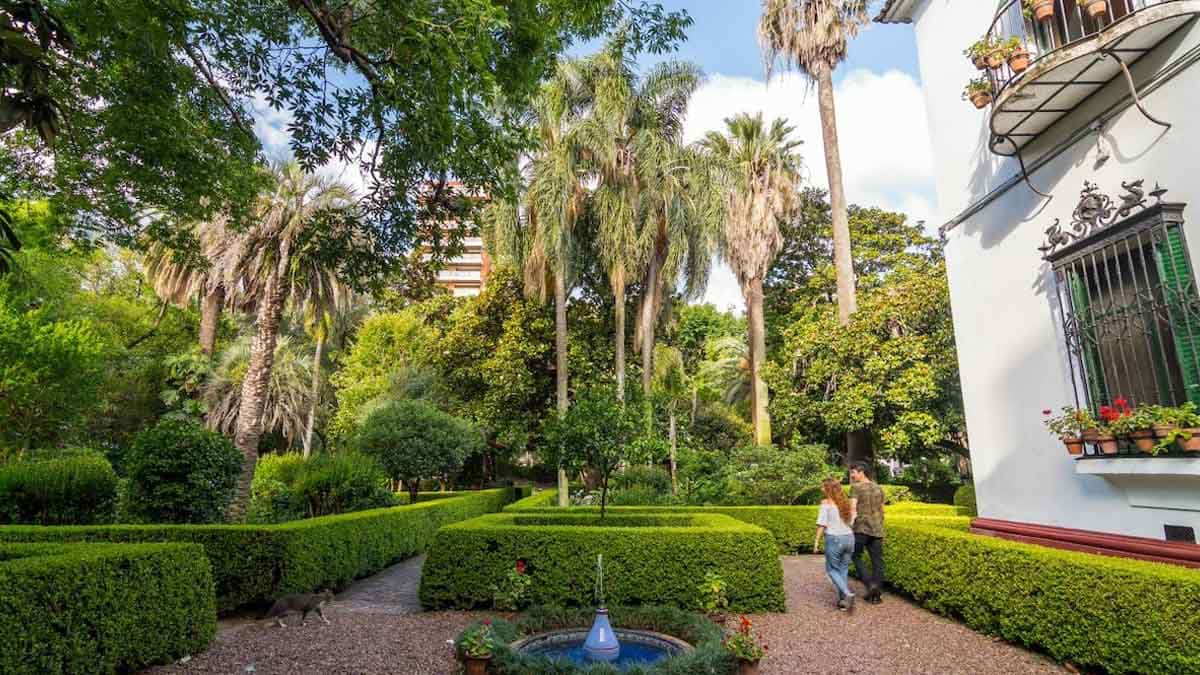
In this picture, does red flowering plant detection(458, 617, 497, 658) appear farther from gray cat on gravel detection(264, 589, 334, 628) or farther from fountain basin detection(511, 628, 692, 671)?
gray cat on gravel detection(264, 589, 334, 628)

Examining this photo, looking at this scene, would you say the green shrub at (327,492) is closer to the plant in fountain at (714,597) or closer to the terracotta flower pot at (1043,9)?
the plant in fountain at (714,597)

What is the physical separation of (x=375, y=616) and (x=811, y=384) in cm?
1301

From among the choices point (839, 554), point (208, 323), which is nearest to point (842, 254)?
point (839, 554)

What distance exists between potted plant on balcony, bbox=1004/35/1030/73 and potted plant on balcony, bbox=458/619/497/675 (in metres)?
6.65

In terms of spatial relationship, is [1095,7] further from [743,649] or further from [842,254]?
[842,254]

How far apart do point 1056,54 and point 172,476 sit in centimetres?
1218

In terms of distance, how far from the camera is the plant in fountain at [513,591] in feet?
23.9

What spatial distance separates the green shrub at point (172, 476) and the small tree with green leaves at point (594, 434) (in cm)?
543

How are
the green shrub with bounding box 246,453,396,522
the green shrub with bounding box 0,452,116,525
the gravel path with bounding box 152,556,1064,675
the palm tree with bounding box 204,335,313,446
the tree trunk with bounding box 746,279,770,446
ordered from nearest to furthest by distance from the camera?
the gravel path with bounding box 152,556,1064,675, the green shrub with bounding box 0,452,116,525, the green shrub with bounding box 246,453,396,522, the tree trunk with bounding box 746,279,770,446, the palm tree with bounding box 204,335,313,446

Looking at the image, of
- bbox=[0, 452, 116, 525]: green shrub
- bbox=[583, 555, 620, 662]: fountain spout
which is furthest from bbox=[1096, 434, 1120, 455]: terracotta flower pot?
bbox=[0, 452, 116, 525]: green shrub

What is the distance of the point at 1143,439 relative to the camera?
14.7ft

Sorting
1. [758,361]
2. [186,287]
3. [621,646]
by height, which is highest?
[186,287]

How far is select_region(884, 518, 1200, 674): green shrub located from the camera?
4090mm

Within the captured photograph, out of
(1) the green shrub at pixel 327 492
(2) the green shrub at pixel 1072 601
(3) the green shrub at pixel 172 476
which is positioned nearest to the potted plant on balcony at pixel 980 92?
(2) the green shrub at pixel 1072 601
